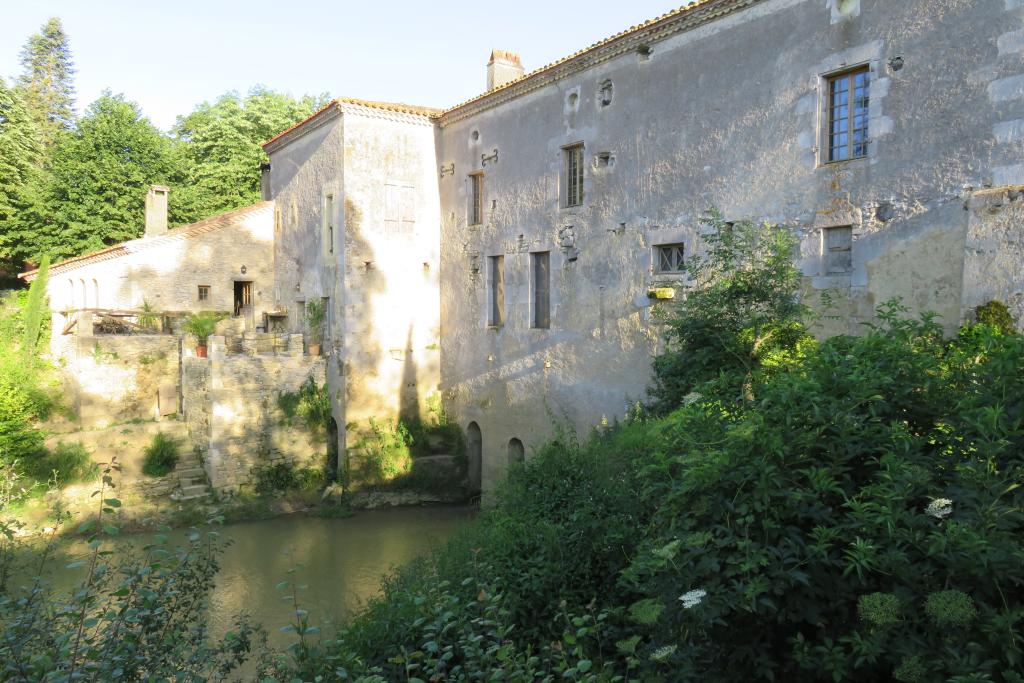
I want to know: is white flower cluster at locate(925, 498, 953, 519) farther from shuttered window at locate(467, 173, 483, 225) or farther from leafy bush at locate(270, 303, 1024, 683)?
shuttered window at locate(467, 173, 483, 225)

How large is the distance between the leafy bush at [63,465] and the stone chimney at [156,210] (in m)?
9.56

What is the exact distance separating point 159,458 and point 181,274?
21.4 ft

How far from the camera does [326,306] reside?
20.2 m

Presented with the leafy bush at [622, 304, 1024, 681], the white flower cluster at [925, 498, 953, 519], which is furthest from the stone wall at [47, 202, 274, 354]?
the white flower cluster at [925, 498, 953, 519]

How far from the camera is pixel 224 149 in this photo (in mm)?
32938

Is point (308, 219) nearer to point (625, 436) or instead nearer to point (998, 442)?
point (625, 436)

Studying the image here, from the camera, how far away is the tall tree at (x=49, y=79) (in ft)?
109

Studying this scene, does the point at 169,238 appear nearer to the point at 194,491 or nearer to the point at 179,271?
the point at 179,271

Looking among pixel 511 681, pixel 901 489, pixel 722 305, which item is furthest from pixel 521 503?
pixel 901 489

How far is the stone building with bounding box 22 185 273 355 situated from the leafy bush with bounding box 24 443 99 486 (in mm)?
4059

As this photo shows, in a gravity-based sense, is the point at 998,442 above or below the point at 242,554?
above

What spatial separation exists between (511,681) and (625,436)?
6705 mm

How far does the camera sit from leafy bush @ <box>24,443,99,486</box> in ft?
56.4

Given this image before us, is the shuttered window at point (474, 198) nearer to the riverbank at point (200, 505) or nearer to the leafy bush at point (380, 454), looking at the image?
the leafy bush at point (380, 454)
